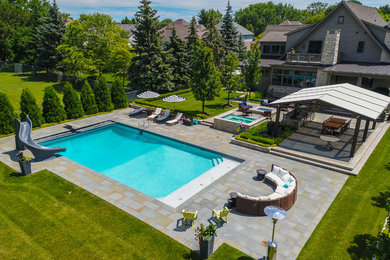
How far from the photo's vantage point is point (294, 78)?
105 feet

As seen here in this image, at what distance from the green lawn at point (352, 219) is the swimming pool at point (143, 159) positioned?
6.56 metres

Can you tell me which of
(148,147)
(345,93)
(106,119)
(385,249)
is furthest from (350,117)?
(106,119)

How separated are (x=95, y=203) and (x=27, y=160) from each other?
5.55m

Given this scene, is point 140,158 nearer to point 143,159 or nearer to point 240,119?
point 143,159

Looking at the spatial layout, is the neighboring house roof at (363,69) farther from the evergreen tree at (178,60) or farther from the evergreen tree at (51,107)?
the evergreen tree at (51,107)

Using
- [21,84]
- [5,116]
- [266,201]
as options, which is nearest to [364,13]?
[266,201]

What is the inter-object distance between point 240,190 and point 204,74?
14408mm

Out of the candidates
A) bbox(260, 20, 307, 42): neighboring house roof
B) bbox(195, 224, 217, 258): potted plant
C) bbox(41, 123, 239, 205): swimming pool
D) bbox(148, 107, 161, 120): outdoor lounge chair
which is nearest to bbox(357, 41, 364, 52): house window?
bbox(260, 20, 307, 42): neighboring house roof

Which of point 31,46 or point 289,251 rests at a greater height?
point 31,46

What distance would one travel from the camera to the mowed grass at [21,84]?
112 feet

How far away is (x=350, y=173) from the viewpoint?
15984 millimetres

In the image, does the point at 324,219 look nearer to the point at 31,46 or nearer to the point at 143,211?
the point at 143,211

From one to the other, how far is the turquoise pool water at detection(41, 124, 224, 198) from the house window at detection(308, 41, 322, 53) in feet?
71.3

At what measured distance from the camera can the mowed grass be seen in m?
34.1
